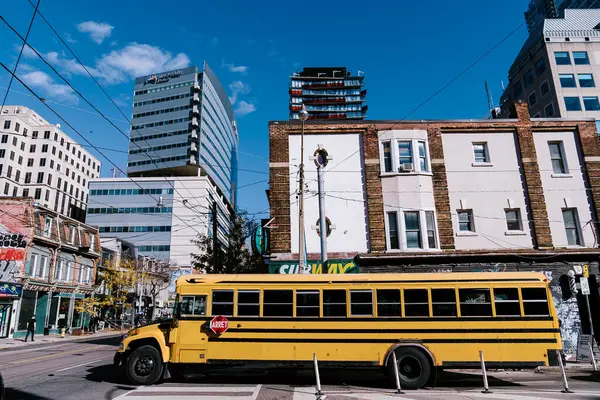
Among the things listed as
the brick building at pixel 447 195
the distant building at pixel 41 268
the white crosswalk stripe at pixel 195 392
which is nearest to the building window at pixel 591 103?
the brick building at pixel 447 195

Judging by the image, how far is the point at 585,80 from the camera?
194 ft

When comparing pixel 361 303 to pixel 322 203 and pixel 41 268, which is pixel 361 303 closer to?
pixel 322 203

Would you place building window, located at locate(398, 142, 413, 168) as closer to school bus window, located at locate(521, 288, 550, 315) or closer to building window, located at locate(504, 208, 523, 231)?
building window, located at locate(504, 208, 523, 231)

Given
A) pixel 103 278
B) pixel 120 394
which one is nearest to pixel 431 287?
pixel 120 394

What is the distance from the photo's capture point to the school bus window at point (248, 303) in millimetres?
11242

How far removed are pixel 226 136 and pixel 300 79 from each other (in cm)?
3439

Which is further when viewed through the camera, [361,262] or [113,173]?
[113,173]

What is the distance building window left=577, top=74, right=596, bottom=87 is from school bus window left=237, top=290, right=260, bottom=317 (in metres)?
66.8

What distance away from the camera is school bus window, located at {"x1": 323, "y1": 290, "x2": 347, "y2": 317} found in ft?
36.6

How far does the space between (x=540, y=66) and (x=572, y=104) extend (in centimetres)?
844

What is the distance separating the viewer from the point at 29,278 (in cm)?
3269

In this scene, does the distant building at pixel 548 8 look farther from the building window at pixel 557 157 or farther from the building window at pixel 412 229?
the building window at pixel 412 229

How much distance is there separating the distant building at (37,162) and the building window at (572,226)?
8879cm

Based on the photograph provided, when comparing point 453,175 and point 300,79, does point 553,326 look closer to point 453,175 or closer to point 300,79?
point 453,175
